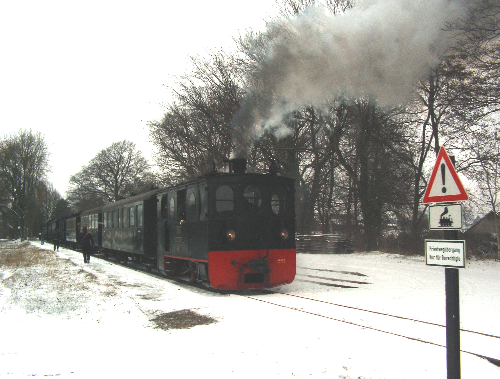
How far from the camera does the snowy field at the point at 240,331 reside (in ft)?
16.2

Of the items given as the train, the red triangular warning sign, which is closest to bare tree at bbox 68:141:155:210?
the train

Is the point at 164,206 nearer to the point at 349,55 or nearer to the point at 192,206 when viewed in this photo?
the point at 192,206

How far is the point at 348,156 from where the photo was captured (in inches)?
987

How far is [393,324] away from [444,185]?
3533mm

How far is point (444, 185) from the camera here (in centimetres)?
427

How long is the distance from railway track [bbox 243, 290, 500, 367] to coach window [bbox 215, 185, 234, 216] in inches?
80.0

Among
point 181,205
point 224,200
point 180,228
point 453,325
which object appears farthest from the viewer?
point 181,205

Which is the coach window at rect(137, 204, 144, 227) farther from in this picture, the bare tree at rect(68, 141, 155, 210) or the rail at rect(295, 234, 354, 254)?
the bare tree at rect(68, 141, 155, 210)

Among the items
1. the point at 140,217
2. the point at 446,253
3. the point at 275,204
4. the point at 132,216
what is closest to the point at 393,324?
A: the point at 446,253

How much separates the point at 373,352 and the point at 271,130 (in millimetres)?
11831

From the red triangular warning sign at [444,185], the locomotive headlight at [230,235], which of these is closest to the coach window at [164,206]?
the locomotive headlight at [230,235]

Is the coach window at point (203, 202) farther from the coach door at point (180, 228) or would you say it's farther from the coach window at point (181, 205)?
the coach window at point (181, 205)

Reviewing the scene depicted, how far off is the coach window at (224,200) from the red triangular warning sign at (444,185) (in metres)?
6.15

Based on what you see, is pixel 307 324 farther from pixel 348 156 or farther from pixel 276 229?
pixel 348 156
